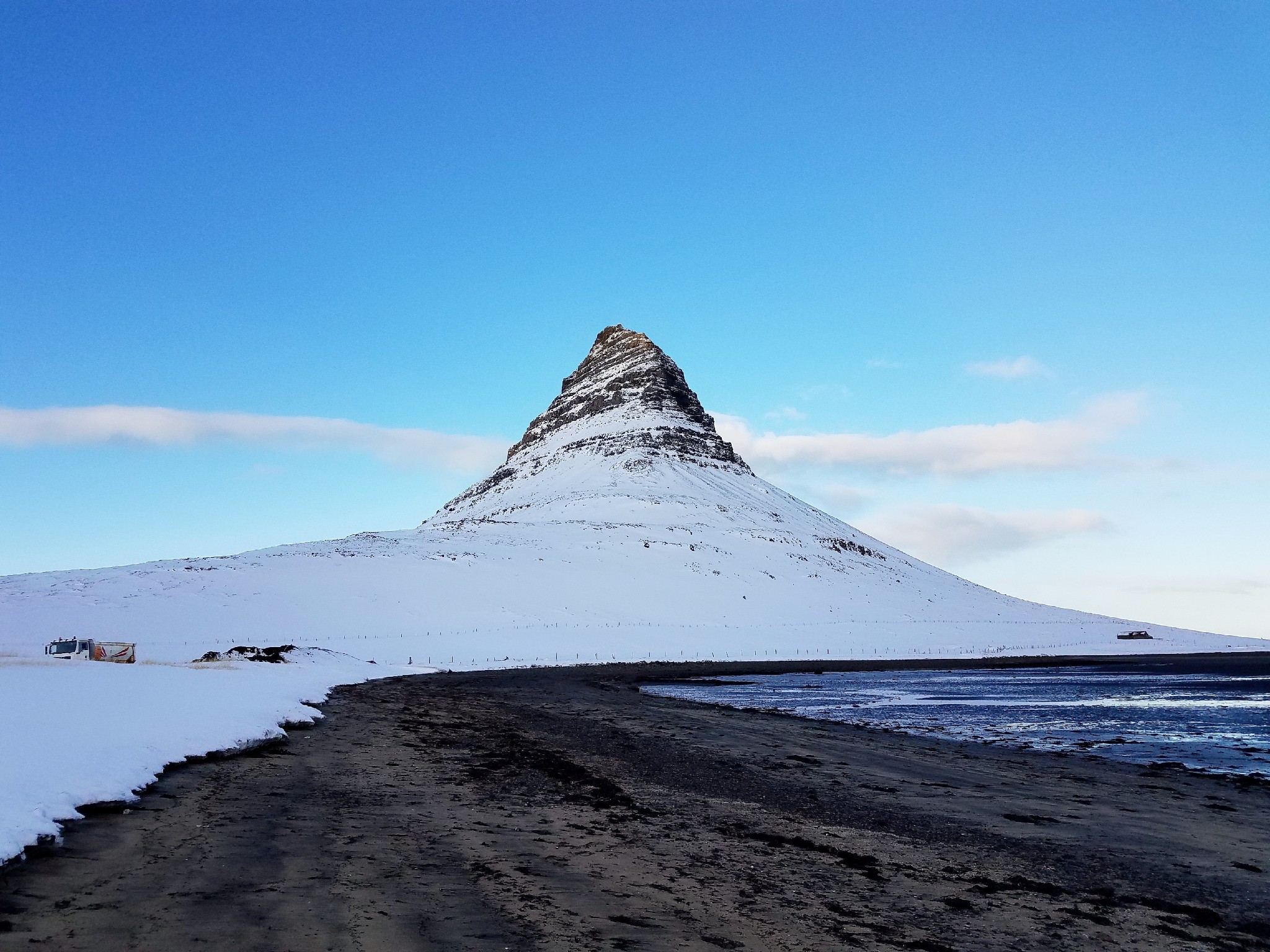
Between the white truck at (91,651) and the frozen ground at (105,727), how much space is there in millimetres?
12892

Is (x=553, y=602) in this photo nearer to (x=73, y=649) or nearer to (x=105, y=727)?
(x=73, y=649)

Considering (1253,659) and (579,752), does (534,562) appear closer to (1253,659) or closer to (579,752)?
(1253,659)

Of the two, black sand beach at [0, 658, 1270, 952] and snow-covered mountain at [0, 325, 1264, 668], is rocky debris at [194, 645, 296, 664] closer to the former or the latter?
snow-covered mountain at [0, 325, 1264, 668]

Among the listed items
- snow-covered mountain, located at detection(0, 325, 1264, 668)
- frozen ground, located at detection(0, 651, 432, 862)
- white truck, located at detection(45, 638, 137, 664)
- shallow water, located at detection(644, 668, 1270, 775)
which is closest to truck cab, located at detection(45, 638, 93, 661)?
white truck, located at detection(45, 638, 137, 664)

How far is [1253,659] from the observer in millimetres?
100625

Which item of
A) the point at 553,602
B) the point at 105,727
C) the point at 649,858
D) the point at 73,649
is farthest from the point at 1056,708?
the point at 553,602

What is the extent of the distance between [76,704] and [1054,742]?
940 inches

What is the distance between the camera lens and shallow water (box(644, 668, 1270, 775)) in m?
23.7

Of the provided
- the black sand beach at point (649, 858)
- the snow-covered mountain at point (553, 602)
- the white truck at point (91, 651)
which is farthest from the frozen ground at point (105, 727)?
the snow-covered mountain at point (553, 602)

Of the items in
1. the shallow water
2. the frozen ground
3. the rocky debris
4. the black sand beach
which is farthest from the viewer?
the rocky debris

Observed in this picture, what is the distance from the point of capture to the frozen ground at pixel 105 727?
10.9 meters

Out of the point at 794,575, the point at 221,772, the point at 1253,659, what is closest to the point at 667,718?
the point at 221,772

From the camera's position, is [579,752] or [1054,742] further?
[1054,742]

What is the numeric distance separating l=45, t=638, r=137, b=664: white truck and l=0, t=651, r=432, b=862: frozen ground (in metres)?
12.9
